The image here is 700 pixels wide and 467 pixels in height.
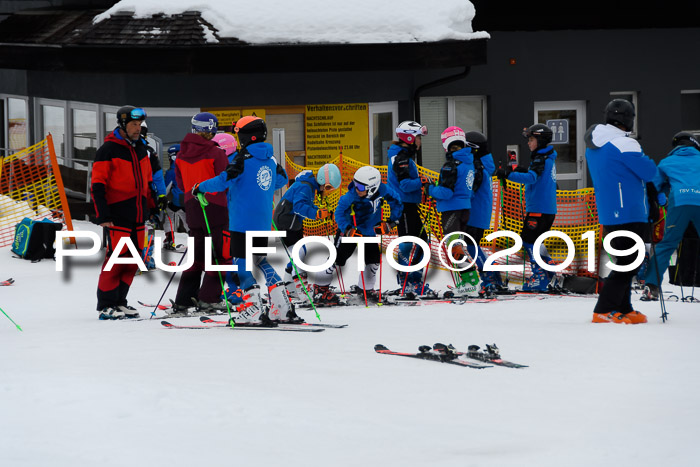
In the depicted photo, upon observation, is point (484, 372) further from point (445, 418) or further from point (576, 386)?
point (445, 418)

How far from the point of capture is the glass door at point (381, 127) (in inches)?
760

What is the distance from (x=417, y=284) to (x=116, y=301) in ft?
10.5

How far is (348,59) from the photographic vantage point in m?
17.7

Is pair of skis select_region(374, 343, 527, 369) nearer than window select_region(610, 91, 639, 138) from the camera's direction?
Yes

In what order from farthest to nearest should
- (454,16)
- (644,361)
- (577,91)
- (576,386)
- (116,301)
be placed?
(577,91)
(454,16)
(116,301)
(644,361)
(576,386)

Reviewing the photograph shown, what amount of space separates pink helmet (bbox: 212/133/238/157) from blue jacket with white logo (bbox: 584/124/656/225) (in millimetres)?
3599

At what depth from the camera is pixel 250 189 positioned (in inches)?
338

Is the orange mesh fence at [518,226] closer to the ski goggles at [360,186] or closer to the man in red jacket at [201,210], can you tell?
the ski goggles at [360,186]

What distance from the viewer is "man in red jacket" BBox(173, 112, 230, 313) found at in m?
9.78

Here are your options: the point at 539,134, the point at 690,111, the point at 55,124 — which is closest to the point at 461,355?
the point at 539,134

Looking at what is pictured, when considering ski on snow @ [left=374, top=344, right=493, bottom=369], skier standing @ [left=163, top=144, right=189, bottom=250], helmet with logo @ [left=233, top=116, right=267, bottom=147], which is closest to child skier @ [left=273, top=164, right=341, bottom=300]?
skier standing @ [left=163, top=144, right=189, bottom=250]

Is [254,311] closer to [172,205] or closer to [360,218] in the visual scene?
[360,218]

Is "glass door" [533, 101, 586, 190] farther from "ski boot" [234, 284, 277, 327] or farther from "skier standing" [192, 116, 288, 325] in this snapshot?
"ski boot" [234, 284, 277, 327]

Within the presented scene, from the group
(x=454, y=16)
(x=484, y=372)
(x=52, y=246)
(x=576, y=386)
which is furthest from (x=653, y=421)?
(x=454, y=16)
